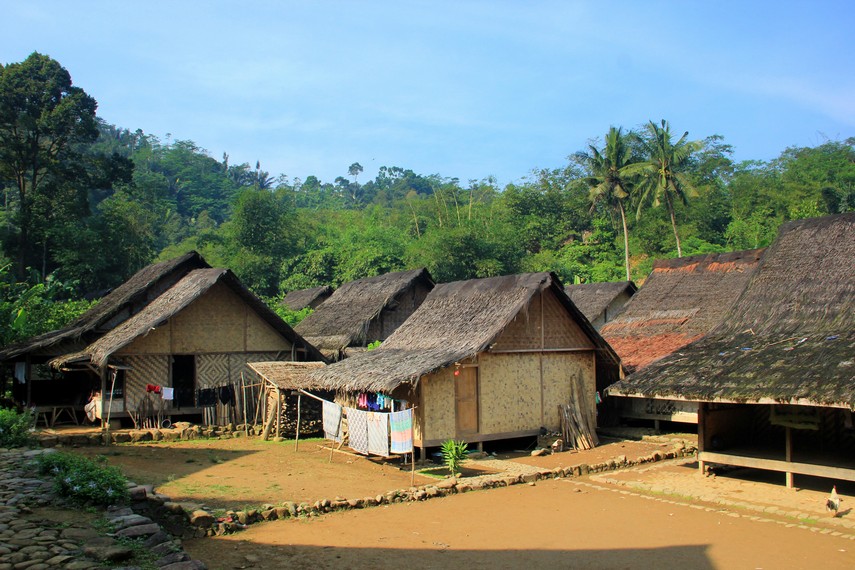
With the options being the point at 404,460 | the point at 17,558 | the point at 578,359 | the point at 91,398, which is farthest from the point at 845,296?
the point at 91,398

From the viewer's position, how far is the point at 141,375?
18375 millimetres

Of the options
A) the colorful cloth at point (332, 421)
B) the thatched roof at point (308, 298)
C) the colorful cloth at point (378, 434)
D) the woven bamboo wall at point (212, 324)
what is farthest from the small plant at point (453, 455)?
the thatched roof at point (308, 298)

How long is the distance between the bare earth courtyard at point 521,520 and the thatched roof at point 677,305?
17.1ft

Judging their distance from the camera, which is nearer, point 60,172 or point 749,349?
point 749,349

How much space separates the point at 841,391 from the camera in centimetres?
980

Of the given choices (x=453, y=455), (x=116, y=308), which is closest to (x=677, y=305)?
(x=453, y=455)

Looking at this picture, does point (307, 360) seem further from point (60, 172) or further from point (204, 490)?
point (60, 172)

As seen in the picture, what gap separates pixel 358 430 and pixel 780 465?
24.4 ft

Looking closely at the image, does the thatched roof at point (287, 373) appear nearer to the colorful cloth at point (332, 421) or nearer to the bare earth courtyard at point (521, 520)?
the colorful cloth at point (332, 421)

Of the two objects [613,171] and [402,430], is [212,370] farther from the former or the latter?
[613,171]

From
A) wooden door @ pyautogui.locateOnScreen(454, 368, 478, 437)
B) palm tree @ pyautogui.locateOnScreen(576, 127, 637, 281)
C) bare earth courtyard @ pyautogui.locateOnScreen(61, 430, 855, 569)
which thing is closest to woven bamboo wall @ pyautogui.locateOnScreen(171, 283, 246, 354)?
bare earth courtyard @ pyautogui.locateOnScreen(61, 430, 855, 569)

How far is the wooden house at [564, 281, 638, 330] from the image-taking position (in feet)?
85.4

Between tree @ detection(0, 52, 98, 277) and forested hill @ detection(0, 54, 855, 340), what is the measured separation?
0.21 feet

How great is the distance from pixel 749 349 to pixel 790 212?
2942 cm
